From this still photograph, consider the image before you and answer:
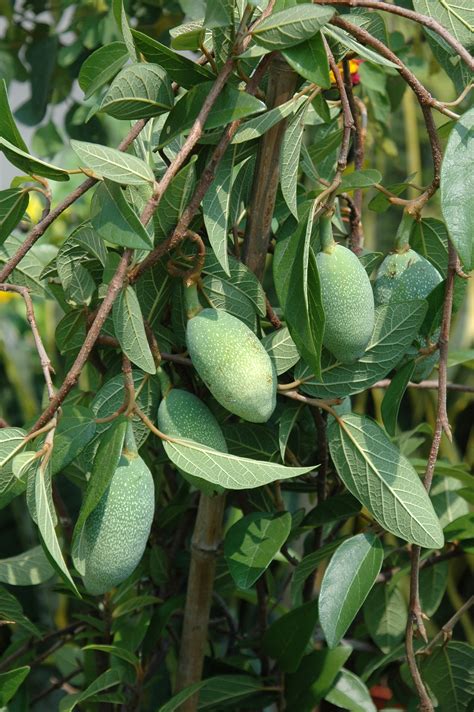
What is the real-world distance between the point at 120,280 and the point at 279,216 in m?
0.17

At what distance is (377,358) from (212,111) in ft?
0.53

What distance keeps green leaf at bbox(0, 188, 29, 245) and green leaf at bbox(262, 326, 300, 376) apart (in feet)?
0.50

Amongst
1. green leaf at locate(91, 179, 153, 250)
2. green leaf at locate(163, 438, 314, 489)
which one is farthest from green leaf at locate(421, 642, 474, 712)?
green leaf at locate(91, 179, 153, 250)

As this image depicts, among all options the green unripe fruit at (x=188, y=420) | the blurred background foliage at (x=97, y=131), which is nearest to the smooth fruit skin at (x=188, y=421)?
the green unripe fruit at (x=188, y=420)

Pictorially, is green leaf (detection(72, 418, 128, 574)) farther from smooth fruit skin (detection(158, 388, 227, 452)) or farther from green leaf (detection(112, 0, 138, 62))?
green leaf (detection(112, 0, 138, 62))

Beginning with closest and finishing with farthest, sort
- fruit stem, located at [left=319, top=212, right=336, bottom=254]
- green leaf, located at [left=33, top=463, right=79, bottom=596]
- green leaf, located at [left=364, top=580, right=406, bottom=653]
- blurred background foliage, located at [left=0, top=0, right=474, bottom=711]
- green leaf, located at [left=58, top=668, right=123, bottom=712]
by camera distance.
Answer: green leaf, located at [left=33, top=463, right=79, bottom=596] → fruit stem, located at [left=319, top=212, right=336, bottom=254] → green leaf, located at [left=58, top=668, right=123, bottom=712] → green leaf, located at [left=364, top=580, right=406, bottom=653] → blurred background foliage, located at [left=0, top=0, right=474, bottom=711]

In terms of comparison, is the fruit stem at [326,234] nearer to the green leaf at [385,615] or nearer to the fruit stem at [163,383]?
the fruit stem at [163,383]

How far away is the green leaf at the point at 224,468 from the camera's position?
1.39 feet

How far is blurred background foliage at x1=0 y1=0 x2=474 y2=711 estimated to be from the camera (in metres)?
0.90

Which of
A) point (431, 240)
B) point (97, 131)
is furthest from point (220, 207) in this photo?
point (97, 131)

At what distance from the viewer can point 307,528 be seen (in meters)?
0.61

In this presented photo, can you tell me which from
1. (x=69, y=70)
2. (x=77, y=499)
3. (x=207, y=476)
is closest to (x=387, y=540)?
(x=77, y=499)

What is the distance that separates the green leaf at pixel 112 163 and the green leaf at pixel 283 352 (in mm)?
127

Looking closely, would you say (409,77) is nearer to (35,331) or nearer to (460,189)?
(460,189)
